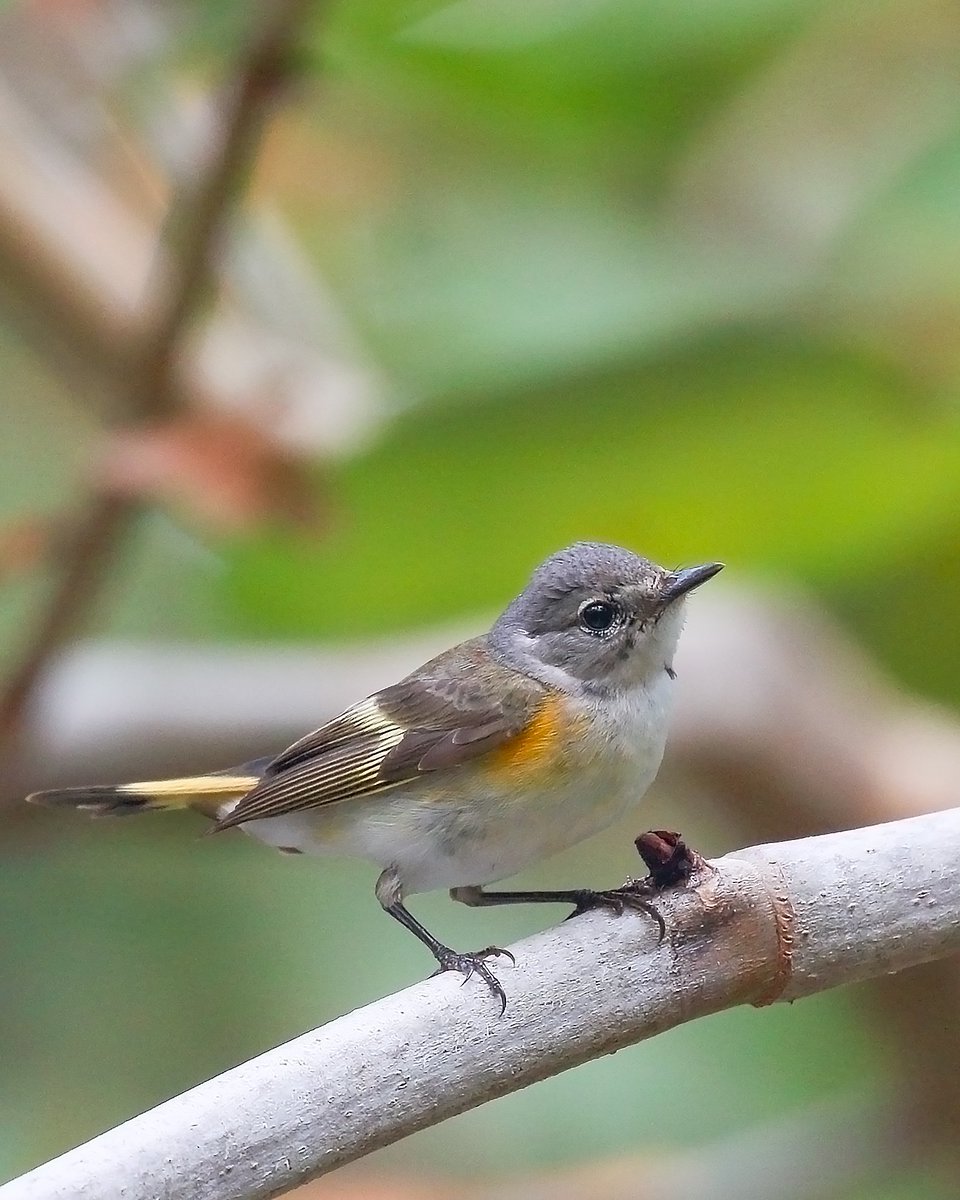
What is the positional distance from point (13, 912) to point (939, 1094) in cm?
201

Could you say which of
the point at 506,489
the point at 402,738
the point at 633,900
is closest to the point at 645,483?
the point at 506,489

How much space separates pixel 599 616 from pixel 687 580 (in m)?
0.19

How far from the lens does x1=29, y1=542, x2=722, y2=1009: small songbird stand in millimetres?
1945

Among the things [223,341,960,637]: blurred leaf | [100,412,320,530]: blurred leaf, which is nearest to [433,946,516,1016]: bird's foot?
[100,412,320,530]: blurred leaf

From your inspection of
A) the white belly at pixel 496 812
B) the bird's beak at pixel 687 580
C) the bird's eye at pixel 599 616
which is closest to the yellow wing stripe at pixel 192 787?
the white belly at pixel 496 812

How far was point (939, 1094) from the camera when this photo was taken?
2.75 meters

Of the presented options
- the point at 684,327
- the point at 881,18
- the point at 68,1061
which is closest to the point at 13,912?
the point at 68,1061

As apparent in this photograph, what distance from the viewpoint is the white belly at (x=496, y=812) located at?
6.33 ft

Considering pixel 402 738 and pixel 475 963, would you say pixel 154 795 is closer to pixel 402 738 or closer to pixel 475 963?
pixel 402 738

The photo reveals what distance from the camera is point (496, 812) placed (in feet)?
Answer: 6.40

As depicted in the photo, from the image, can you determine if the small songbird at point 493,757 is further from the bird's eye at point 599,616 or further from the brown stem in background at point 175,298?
the brown stem in background at point 175,298

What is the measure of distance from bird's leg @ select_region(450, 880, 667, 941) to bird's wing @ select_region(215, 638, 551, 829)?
208mm

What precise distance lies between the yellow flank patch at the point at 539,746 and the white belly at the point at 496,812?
0.03 m

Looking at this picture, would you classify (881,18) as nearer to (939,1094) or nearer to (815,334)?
(815,334)
